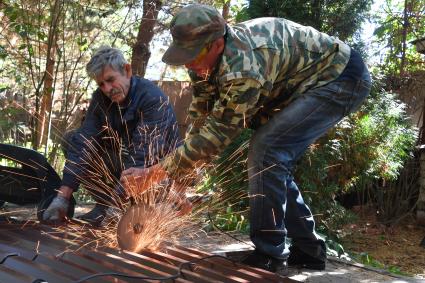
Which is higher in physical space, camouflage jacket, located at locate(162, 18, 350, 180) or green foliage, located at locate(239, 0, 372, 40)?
green foliage, located at locate(239, 0, 372, 40)

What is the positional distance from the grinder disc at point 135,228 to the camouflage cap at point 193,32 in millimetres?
833

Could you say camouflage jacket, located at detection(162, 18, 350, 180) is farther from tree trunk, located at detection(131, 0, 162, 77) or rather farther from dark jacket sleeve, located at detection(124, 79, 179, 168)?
tree trunk, located at detection(131, 0, 162, 77)

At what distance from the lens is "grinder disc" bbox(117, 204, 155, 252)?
8.90 ft

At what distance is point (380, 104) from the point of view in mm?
5504

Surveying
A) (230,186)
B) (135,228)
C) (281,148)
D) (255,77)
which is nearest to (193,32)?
(255,77)

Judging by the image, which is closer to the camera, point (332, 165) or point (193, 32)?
point (193, 32)

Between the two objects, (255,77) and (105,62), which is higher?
(105,62)

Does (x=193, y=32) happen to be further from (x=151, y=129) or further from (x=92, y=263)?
(x=151, y=129)

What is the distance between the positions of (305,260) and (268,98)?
0.93 metres

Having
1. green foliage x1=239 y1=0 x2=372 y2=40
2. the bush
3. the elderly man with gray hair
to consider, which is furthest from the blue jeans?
green foliage x1=239 y1=0 x2=372 y2=40

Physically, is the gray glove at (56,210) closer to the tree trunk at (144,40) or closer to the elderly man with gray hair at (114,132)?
the elderly man with gray hair at (114,132)

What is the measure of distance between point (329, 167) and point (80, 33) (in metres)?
3.74

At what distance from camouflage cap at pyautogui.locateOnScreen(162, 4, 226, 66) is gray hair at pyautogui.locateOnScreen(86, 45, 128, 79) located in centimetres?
116

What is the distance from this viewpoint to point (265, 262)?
2.64m
